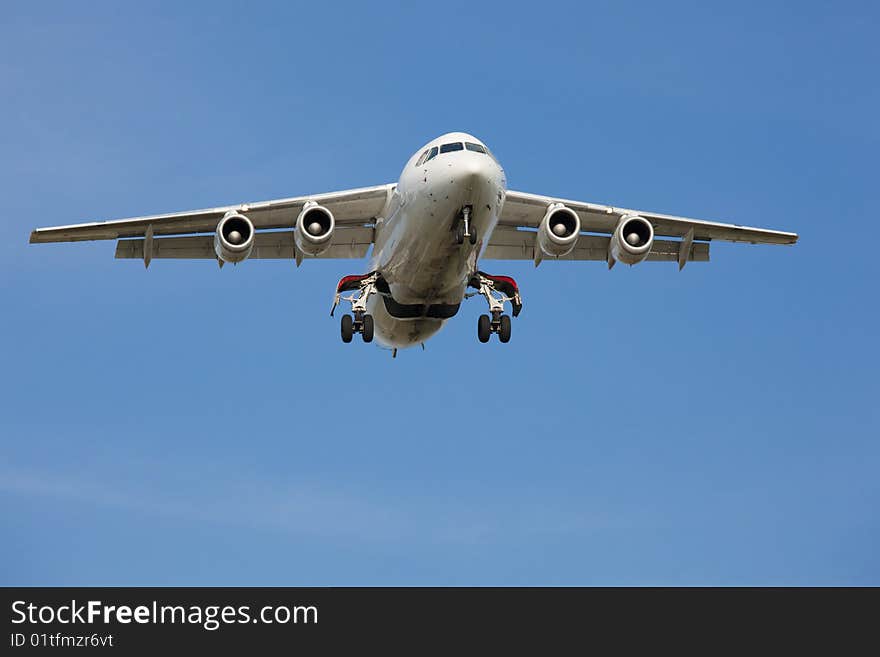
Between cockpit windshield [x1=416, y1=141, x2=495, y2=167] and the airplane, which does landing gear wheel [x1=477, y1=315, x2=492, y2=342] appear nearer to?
the airplane

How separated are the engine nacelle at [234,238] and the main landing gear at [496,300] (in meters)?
4.30

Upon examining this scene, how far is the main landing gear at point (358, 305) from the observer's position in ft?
100

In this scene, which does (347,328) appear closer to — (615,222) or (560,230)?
(560,230)

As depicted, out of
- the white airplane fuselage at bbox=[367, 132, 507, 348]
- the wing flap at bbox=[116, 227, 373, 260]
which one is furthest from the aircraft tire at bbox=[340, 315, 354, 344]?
the wing flap at bbox=[116, 227, 373, 260]

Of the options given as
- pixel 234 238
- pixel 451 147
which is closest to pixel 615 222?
pixel 451 147

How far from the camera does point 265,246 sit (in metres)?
32.5

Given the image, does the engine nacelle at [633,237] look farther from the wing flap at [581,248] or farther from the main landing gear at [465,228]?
the main landing gear at [465,228]

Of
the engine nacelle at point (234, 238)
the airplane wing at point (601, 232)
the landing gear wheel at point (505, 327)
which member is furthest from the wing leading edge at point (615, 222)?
the engine nacelle at point (234, 238)

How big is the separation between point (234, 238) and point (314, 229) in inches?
56.4

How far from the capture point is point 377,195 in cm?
3084

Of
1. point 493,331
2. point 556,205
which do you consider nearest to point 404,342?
point 493,331

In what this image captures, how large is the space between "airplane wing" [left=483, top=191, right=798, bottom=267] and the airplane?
2 centimetres
